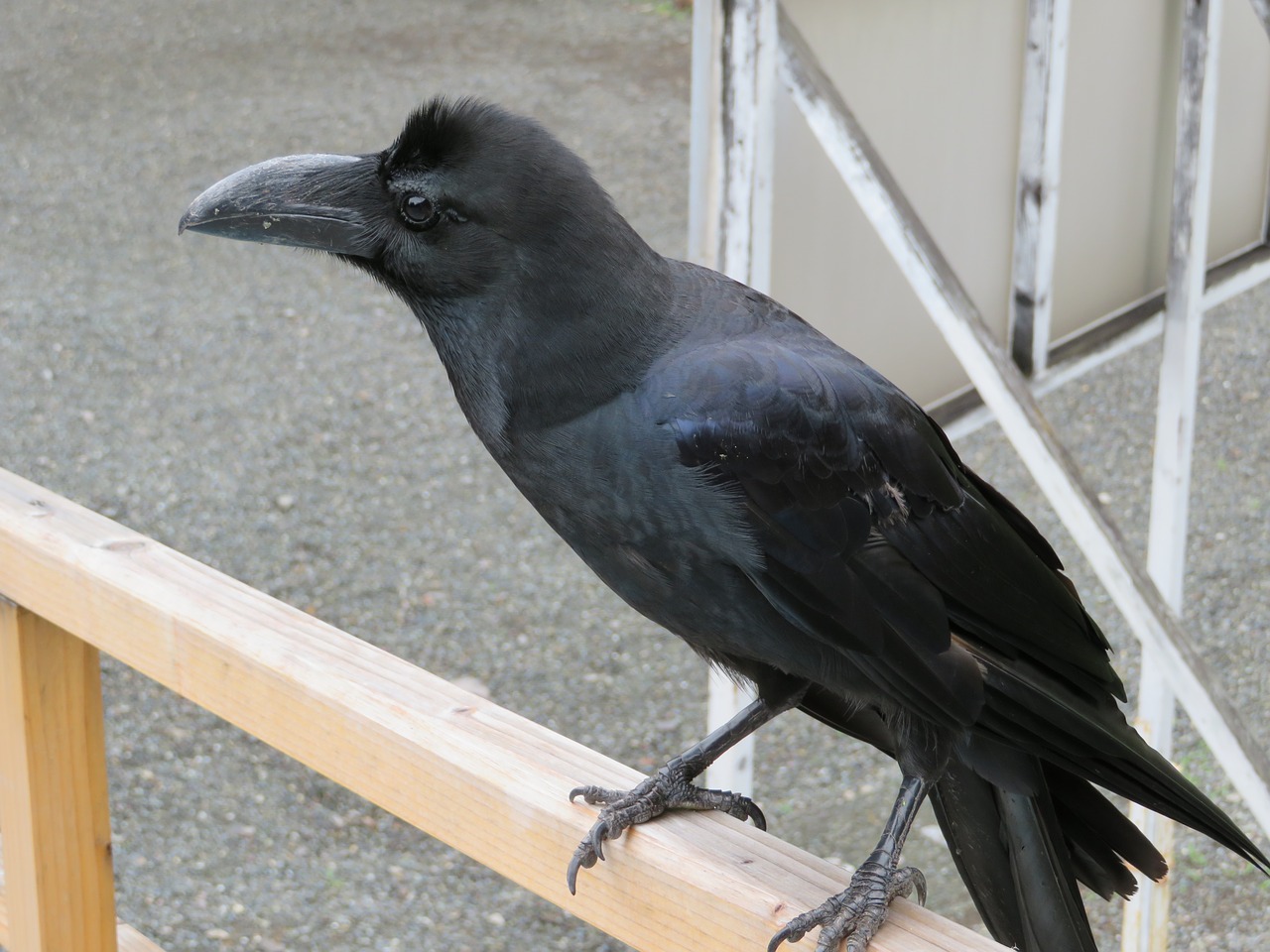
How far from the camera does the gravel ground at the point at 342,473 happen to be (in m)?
3.92

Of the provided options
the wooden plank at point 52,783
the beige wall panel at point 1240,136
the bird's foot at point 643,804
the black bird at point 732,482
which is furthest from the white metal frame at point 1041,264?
the wooden plank at point 52,783

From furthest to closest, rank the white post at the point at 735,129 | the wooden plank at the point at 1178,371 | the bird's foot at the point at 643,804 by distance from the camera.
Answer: the wooden plank at the point at 1178,371 → the white post at the point at 735,129 → the bird's foot at the point at 643,804

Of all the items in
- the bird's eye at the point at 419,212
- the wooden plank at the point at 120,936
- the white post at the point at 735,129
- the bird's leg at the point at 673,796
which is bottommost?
the wooden plank at the point at 120,936

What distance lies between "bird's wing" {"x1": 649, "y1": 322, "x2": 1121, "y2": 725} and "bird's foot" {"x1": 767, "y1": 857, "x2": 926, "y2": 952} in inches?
7.7

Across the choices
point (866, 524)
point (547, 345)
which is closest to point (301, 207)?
point (547, 345)

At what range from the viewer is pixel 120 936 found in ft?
7.44

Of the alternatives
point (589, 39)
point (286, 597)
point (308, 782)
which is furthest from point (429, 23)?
point (308, 782)

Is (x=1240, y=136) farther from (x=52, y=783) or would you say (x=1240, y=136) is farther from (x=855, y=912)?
(x=52, y=783)

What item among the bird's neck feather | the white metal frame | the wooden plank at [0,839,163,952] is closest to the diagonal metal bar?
the white metal frame

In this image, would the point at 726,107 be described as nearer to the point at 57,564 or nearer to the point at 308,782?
the point at 57,564

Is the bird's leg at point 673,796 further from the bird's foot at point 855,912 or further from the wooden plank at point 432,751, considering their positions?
the bird's foot at point 855,912

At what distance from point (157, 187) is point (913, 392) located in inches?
245

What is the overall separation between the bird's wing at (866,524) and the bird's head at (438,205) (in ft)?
0.67

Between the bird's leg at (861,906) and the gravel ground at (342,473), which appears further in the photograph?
the gravel ground at (342,473)
